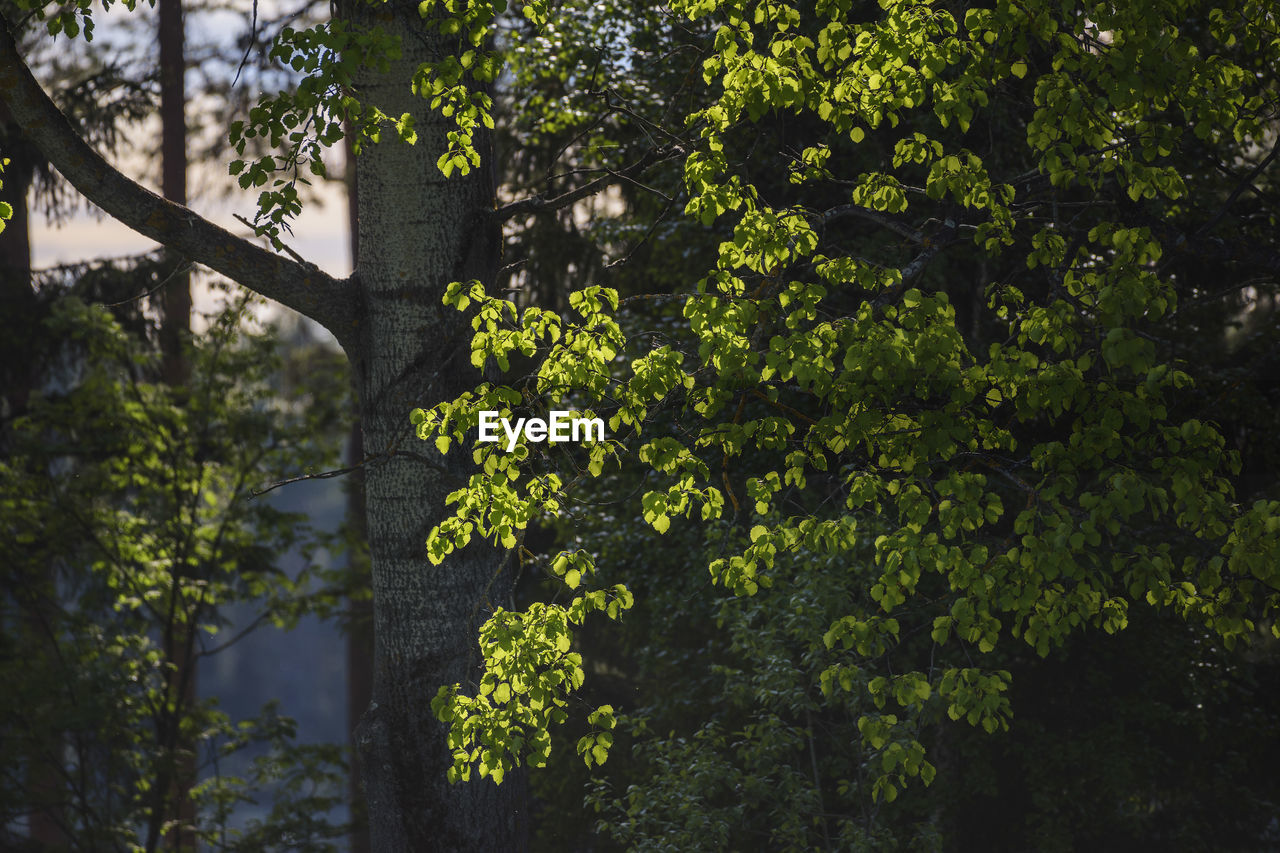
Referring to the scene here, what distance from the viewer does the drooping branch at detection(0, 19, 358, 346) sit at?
16.3 ft

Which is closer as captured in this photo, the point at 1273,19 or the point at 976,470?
the point at 1273,19

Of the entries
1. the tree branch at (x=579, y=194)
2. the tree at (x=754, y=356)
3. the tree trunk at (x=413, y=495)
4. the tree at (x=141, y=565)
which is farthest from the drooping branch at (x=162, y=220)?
the tree at (x=141, y=565)

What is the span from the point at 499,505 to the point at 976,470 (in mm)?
4292

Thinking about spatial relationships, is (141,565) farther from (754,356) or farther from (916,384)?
(916,384)

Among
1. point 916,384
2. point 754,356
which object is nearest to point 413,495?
point 754,356

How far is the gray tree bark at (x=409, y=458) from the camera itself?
5.34 meters

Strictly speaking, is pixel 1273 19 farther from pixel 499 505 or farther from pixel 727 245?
pixel 499 505

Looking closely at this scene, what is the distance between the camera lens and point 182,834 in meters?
11.7

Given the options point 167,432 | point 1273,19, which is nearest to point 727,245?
point 1273,19

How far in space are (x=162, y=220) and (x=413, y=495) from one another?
5.38 ft

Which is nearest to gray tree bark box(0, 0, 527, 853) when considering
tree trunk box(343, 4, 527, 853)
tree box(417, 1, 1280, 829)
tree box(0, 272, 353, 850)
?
tree trunk box(343, 4, 527, 853)

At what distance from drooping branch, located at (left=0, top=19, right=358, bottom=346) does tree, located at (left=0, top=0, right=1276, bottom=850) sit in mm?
14

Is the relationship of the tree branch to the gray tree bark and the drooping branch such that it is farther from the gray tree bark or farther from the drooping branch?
the drooping branch

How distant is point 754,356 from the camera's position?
4.36 metres
